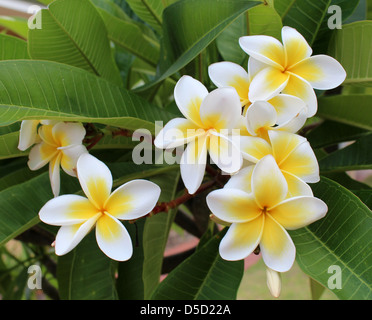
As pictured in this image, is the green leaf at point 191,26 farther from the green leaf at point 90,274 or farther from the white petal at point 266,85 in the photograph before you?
the green leaf at point 90,274

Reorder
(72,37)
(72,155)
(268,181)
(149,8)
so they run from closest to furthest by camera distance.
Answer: (268,181), (72,155), (72,37), (149,8)

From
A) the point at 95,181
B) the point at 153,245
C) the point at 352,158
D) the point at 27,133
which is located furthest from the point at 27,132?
the point at 352,158

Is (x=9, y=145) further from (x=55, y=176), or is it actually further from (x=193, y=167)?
(x=193, y=167)

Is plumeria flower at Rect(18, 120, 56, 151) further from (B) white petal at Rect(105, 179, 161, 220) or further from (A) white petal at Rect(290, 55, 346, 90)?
(A) white petal at Rect(290, 55, 346, 90)

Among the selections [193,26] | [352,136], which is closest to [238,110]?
[193,26]

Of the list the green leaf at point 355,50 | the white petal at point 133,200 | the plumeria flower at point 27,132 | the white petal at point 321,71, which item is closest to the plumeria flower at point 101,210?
the white petal at point 133,200

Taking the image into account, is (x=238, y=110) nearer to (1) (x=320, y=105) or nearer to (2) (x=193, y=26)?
(2) (x=193, y=26)

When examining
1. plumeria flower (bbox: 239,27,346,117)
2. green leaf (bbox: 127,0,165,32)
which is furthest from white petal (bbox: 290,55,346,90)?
green leaf (bbox: 127,0,165,32)
